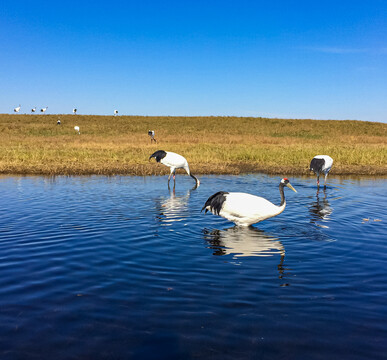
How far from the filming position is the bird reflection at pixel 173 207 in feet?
36.0

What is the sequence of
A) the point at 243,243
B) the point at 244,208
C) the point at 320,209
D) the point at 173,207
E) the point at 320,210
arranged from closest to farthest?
the point at 243,243 → the point at 244,208 → the point at 320,210 → the point at 320,209 → the point at 173,207

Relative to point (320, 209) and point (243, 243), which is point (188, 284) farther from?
point (320, 209)

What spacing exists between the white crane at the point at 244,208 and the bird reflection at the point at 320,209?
1.95 meters

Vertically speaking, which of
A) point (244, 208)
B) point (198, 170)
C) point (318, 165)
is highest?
point (318, 165)

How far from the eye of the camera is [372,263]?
7199 mm

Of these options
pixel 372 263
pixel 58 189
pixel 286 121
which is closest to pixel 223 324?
pixel 372 263

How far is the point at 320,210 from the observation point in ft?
39.5

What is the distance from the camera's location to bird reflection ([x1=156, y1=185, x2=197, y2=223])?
10961 millimetres

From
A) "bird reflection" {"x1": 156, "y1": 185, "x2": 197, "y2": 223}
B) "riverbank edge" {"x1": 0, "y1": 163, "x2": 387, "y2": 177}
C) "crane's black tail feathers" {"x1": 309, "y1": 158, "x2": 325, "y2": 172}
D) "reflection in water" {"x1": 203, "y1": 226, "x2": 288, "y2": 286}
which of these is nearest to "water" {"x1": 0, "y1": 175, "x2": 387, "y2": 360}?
"reflection in water" {"x1": 203, "y1": 226, "x2": 288, "y2": 286}

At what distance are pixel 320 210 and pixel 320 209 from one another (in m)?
0.19

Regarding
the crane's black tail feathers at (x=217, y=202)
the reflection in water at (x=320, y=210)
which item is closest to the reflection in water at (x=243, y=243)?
the crane's black tail feathers at (x=217, y=202)

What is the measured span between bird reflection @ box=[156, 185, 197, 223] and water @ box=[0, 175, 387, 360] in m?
0.14

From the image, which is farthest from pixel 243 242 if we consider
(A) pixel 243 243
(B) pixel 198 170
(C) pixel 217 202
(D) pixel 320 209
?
(B) pixel 198 170

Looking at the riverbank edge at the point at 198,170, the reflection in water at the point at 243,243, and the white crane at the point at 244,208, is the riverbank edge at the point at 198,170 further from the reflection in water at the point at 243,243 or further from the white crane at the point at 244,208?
the reflection in water at the point at 243,243
